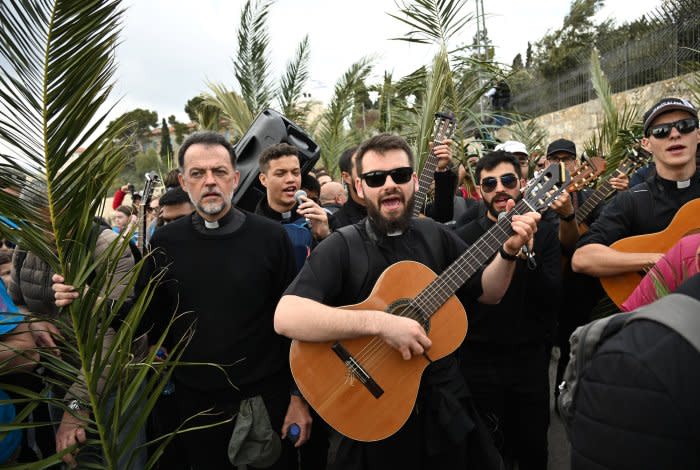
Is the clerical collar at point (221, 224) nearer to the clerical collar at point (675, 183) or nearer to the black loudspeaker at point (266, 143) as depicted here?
the black loudspeaker at point (266, 143)

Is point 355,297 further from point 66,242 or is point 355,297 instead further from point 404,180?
point 66,242

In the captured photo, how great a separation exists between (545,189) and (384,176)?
2.76 feet

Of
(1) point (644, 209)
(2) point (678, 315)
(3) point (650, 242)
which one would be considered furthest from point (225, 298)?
(1) point (644, 209)

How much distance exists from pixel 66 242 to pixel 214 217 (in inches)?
41.4

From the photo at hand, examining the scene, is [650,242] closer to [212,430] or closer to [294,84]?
[212,430]

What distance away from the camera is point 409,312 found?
2.30m

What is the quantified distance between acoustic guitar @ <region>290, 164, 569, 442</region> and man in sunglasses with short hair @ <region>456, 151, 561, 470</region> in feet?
2.25

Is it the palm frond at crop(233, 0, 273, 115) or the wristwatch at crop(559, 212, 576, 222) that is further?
the palm frond at crop(233, 0, 273, 115)

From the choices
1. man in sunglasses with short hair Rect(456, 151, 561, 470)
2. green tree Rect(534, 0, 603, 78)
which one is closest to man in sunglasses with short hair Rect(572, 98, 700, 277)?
man in sunglasses with short hair Rect(456, 151, 561, 470)

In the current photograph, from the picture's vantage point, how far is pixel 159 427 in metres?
3.51

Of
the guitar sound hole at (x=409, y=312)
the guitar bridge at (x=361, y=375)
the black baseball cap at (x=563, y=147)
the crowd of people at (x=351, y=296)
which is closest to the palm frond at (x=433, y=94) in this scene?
the black baseball cap at (x=563, y=147)

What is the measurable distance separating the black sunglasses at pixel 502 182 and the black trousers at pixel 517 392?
109 cm

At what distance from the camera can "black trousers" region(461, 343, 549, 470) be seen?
2982mm

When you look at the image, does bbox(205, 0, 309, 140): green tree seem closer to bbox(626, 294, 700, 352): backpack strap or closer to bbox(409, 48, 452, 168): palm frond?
bbox(409, 48, 452, 168): palm frond
